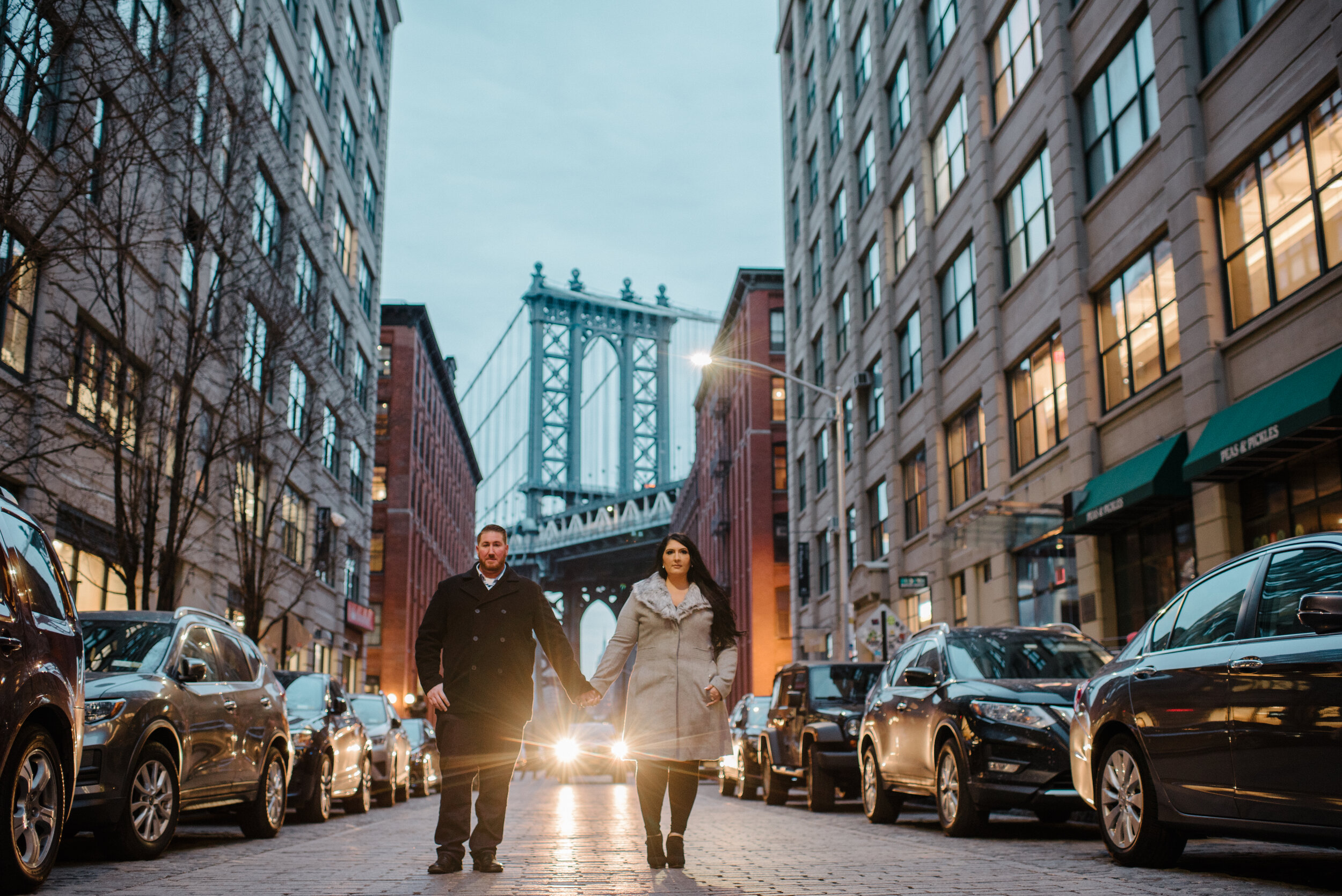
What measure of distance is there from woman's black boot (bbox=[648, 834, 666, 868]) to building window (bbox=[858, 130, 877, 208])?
95.9 feet

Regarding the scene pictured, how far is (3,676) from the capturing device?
593 centimetres

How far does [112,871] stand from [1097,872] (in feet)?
18.0

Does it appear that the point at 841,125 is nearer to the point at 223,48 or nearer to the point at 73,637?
the point at 223,48

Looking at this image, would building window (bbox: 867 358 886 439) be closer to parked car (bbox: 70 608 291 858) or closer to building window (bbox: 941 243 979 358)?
building window (bbox: 941 243 979 358)

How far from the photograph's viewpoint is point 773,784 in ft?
58.8

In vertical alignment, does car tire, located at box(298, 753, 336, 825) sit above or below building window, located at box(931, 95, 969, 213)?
below

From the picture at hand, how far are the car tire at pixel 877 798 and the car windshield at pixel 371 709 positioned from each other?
28.0ft

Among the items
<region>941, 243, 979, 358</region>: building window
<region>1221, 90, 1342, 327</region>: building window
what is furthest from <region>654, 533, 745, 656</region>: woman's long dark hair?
<region>941, 243, 979, 358</region>: building window

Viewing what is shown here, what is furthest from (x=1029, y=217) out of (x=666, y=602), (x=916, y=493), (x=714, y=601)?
(x=666, y=602)

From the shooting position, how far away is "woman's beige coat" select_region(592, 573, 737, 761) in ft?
24.5

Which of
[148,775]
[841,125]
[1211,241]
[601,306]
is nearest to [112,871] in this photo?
[148,775]

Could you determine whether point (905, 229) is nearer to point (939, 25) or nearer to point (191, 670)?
point (939, 25)

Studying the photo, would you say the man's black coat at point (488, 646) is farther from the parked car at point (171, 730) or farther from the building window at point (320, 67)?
the building window at point (320, 67)

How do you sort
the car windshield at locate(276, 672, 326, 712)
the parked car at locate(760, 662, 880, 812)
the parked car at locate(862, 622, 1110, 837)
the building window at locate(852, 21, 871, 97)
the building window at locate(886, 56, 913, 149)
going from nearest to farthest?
the parked car at locate(862, 622, 1110, 837) < the car windshield at locate(276, 672, 326, 712) < the parked car at locate(760, 662, 880, 812) < the building window at locate(886, 56, 913, 149) < the building window at locate(852, 21, 871, 97)
